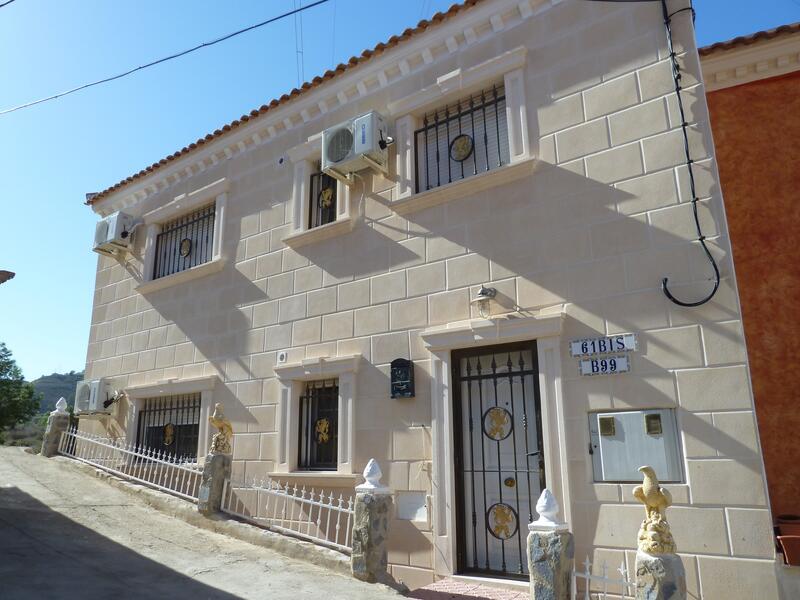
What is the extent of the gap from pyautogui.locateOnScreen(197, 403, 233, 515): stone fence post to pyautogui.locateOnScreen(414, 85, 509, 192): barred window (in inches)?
158

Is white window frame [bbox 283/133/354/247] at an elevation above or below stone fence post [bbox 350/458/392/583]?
above

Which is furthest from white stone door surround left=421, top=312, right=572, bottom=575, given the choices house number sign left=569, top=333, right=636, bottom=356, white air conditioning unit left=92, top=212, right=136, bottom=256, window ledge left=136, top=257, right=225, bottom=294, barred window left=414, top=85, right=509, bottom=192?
white air conditioning unit left=92, top=212, right=136, bottom=256

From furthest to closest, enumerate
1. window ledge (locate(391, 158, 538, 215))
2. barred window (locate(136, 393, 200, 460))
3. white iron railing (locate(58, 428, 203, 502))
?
barred window (locate(136, 393, 200, 460)) < white iron railing (locate(58, 428, 203, 502)) < window ledge (locate(391, 158, 538, 215))

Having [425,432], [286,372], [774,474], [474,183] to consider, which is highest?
[474,183]

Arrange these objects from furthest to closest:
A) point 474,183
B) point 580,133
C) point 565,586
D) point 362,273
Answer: point 362,273, point 474,183, point 580,133, point 565,586

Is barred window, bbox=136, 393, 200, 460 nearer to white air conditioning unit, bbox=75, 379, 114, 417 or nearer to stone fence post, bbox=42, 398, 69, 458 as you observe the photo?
white air conditioning unit, bbox=75, 379, 114, 417

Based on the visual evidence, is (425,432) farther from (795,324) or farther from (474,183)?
(795,324)

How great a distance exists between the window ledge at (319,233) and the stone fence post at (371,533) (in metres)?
3.45

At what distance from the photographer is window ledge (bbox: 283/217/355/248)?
7.76 m

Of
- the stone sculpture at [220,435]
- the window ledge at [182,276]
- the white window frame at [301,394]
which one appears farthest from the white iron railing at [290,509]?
the window ledge at [182,276]

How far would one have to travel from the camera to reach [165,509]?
25.7 feet

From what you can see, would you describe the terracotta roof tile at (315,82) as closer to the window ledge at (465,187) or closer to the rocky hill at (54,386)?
the window ledge at (465,187)

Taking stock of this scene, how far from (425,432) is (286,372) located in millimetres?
2414

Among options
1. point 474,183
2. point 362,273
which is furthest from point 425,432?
point 474,183
